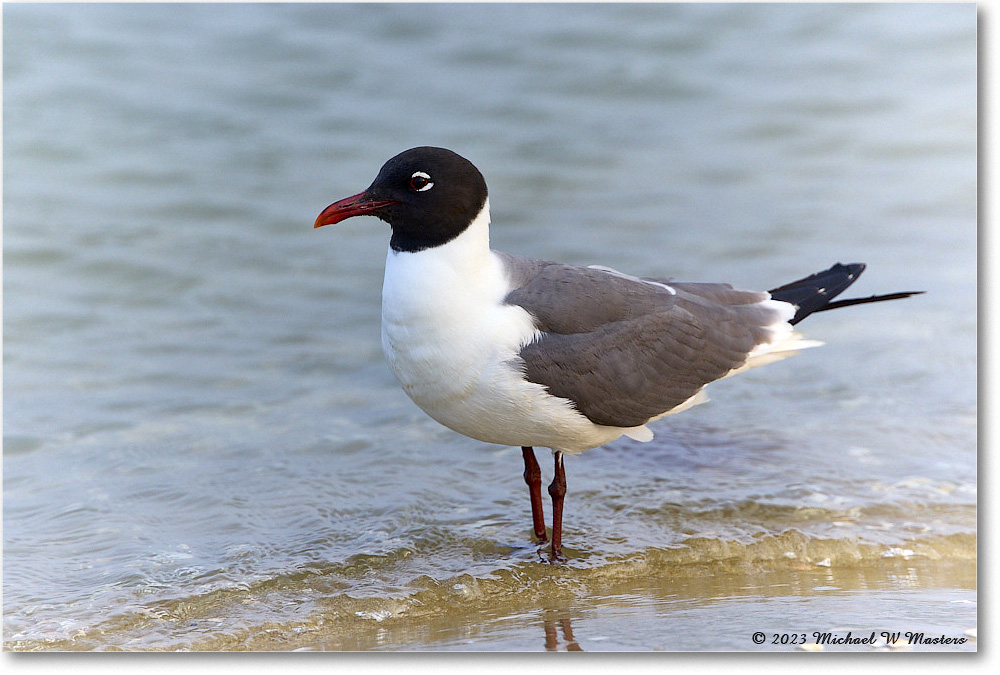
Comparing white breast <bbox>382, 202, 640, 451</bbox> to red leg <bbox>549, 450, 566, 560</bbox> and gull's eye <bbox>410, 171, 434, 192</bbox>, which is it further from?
red leg <bbox>549, 450, 566, 560</bbox>

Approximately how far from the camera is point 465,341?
3465 mm

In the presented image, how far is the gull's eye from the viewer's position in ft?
11.6

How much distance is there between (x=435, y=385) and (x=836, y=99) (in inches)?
239

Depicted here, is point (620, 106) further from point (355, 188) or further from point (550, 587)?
point (550, 587)

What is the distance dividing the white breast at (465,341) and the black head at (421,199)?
56mm

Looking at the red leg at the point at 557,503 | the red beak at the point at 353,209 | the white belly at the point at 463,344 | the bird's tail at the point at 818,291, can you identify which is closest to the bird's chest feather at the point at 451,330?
the white belly at the point at 463,344

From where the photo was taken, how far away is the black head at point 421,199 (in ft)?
11.6

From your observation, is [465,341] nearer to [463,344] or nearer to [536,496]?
[463,344]

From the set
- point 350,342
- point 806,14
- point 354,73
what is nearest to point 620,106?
point 806,14

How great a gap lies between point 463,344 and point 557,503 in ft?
2.97

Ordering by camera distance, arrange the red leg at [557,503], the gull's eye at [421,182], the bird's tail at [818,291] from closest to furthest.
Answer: the gull's eye at [421,182]
the red leg at [557,503]
the bird's tail at [818,291]

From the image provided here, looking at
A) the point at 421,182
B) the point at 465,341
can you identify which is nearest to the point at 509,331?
the point at 465,341

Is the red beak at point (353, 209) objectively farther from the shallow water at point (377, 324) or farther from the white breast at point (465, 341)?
the shallow water at point (377, 324)

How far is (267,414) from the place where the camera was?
17.6 feet
